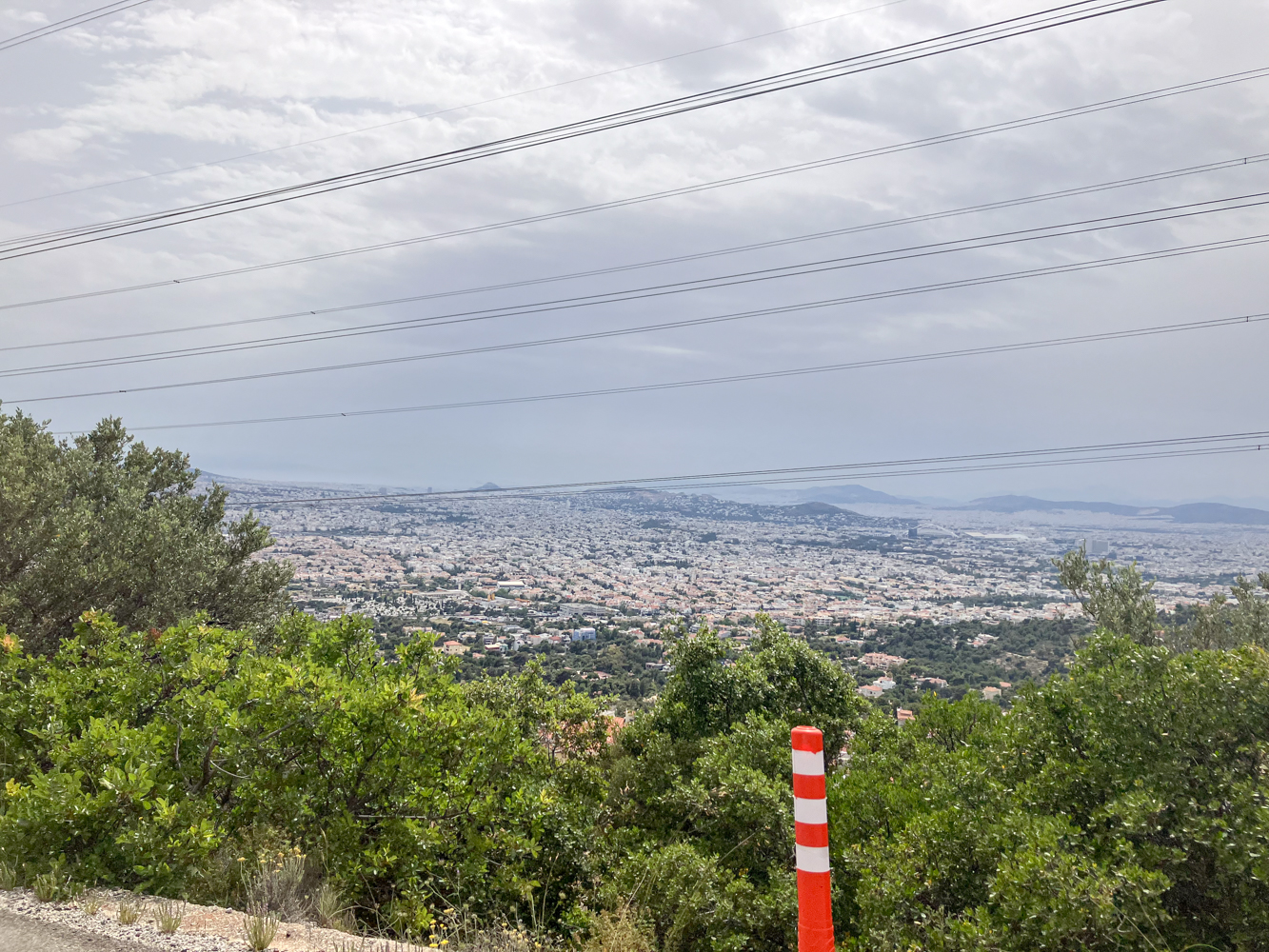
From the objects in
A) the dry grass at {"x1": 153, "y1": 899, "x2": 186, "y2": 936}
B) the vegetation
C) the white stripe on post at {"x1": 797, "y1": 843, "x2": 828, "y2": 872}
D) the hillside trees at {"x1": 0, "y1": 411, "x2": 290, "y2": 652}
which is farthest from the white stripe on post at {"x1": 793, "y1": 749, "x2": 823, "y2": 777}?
the hillside trees at {"x1": 0, "y1": 411, "x2": 290, "y2": 652}

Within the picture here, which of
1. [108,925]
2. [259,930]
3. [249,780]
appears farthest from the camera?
[249,780]

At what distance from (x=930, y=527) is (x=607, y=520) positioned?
51.5m

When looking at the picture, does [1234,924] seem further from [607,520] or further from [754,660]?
[607,520]

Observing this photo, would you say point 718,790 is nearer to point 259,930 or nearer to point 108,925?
point 259,930

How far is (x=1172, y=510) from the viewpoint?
96438mm

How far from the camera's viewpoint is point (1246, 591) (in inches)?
928

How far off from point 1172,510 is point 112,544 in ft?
381

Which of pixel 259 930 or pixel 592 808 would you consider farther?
pixel 592 808

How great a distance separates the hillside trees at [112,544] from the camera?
15.3 meters

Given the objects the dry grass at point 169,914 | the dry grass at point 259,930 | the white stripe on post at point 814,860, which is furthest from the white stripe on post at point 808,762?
the dry grass at point 169,914

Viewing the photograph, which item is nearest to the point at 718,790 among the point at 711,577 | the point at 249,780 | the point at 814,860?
the point at 249,780

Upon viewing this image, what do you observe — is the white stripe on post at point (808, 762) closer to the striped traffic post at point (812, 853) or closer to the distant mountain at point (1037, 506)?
the striped traffic post at point (812, 853)

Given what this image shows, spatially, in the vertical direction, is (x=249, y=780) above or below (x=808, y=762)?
below

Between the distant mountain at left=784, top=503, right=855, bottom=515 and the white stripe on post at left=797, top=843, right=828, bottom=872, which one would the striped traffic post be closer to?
the white stripe on post at left=797, top=843, right=828, bottom=872
